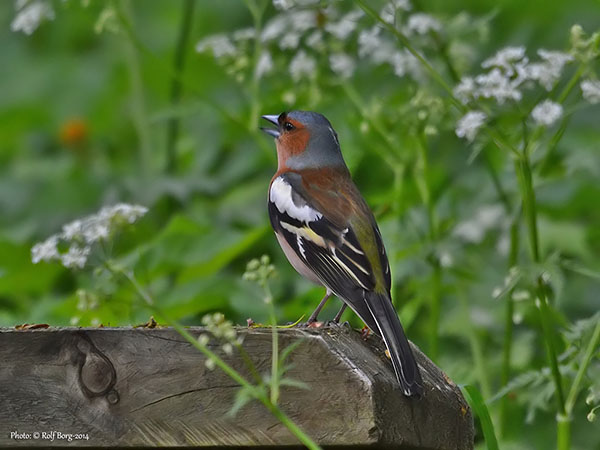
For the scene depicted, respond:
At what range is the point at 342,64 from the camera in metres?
4.56

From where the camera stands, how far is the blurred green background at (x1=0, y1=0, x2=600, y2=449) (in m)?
4.57

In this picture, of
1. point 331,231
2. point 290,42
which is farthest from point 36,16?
point 331,231

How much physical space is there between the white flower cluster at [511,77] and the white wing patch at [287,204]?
2.07ft

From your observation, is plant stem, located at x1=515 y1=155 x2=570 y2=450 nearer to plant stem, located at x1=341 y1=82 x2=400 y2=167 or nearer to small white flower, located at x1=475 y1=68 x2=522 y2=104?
small white flower, located at x1=475 y1=68 x2=522 y2=104

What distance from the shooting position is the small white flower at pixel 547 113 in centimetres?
334

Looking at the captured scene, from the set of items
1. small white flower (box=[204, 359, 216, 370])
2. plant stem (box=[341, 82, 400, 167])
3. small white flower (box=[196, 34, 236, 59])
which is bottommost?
plant stem (box=[341, 82, 400, 167])

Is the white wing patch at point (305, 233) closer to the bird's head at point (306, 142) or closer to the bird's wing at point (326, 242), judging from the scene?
the bird's wing at point (326, 242)

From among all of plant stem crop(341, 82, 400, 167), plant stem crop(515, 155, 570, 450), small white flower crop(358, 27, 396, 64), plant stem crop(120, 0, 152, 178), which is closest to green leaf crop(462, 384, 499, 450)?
plant stem crop(515, 155, 570, 450)

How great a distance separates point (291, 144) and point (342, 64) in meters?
0.67

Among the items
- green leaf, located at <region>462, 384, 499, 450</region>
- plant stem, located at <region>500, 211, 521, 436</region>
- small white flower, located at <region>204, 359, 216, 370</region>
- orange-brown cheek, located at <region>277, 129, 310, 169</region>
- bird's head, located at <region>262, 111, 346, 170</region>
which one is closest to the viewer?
small white flower, located at <region>204, 359, 216, 370</region>

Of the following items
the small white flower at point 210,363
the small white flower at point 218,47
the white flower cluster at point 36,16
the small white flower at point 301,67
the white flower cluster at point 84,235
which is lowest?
the small white flower at point 301,67

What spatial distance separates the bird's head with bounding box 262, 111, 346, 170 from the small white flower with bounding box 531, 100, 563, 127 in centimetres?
78

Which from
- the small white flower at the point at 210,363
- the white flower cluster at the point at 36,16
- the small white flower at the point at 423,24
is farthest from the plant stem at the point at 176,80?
the small white flower at the point at 210,363

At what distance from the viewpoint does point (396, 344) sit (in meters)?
2.77
